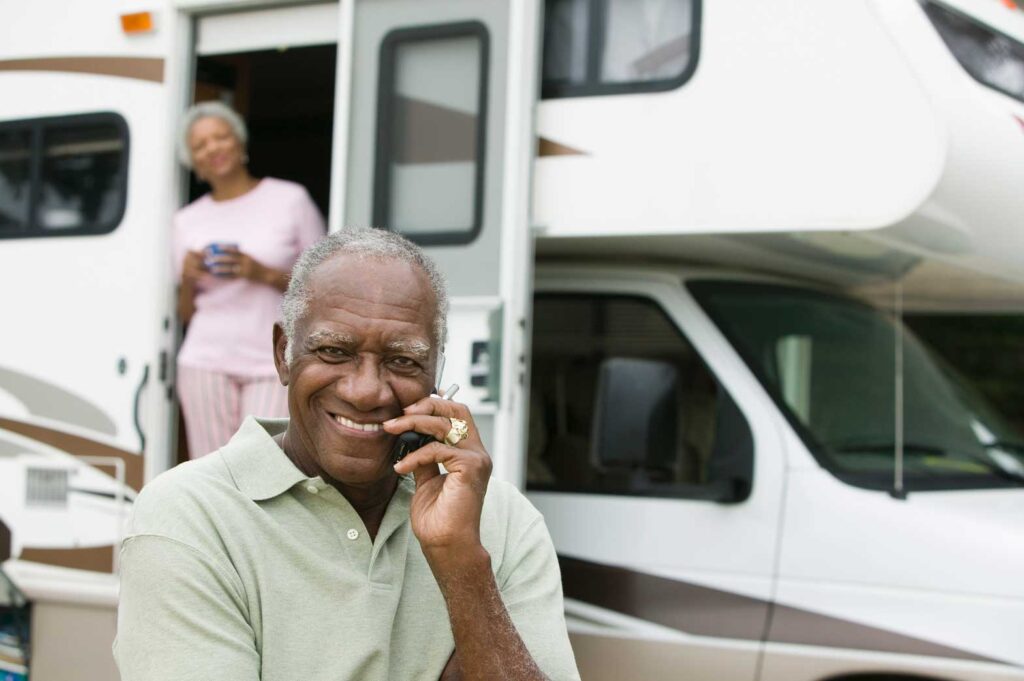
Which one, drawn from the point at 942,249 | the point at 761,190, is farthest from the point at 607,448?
the point at 942,249

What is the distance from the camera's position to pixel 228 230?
423cm

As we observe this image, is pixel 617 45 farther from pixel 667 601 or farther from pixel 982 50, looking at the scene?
pixel 667 601

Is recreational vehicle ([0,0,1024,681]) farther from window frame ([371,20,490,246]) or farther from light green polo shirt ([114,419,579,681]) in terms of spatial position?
light green polo shirt ([114,419,579,681])

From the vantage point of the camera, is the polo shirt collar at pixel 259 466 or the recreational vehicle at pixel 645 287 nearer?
the polo shirt collar at pixel 259 466

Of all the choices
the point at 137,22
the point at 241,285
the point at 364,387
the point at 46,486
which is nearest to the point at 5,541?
the point at 46,486

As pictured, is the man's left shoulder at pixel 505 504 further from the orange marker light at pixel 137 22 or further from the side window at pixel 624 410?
the orange marker light at pixel 137 22

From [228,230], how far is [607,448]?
4.93ft

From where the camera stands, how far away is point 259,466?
1.98 metres

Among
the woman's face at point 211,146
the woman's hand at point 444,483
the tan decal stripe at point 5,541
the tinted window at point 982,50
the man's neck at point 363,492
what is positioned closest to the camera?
the woman's hand at point 444,483

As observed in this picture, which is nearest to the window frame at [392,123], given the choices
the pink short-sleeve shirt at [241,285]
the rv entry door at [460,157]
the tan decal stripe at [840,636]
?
the rv entry door at [460,157]

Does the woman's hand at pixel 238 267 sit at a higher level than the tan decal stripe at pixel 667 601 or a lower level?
higher

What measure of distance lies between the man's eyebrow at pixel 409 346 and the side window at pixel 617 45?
181 centimetres

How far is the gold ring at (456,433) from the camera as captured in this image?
2.00 meters

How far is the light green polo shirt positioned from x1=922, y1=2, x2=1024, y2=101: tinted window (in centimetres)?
221
